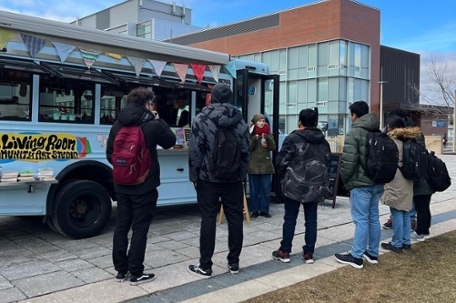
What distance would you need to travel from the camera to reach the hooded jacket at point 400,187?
18.4 ft

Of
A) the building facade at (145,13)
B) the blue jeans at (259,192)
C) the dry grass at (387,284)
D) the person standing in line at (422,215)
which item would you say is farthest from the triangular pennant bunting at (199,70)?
the building facade at (145,13)

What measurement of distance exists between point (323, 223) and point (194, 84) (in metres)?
3.08

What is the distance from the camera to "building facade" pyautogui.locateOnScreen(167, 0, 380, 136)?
34.6 metres

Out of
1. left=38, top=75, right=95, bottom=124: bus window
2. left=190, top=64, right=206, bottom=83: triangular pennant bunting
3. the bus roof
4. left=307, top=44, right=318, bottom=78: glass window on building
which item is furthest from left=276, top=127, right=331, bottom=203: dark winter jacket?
left=307, top=44, right=318, bottom=78: glass window on building

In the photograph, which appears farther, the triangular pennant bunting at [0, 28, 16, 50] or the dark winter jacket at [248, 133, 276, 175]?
the dark winter jacket at [248, 133, 276, 175]

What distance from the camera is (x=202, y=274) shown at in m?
4.70

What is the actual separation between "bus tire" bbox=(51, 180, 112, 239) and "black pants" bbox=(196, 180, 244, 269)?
2.14m

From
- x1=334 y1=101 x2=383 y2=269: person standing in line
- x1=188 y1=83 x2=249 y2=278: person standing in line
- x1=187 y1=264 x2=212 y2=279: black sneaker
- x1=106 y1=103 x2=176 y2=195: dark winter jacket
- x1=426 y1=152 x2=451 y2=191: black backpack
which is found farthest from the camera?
x1=426 y1=152 x2=451 y2=191: black backpack

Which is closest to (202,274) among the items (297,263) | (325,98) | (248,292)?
(248,292)

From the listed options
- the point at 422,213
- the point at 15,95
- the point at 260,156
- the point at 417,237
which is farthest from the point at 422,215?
the point at 15,95

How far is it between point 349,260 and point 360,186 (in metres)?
0.87

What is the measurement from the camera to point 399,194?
18.4ft

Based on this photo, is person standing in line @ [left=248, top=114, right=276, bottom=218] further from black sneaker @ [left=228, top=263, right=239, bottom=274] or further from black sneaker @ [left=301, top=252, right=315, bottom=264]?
black sneaker @ [left=228, top=263, right=239, bottom=274]

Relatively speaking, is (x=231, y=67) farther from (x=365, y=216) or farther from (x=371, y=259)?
(x=371, y=259)
